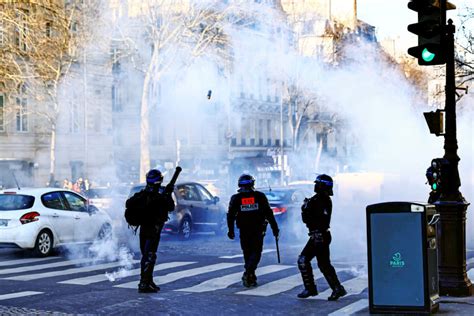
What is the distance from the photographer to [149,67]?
28469mm

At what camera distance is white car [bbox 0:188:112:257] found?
1524 cm

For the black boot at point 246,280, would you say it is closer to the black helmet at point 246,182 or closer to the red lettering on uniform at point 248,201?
the red lettering on uniform at point 248,201

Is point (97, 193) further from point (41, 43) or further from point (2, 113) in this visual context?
point (2, 113)

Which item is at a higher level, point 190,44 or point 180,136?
point 190,44

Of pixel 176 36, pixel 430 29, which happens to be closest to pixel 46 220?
pixel 430 29

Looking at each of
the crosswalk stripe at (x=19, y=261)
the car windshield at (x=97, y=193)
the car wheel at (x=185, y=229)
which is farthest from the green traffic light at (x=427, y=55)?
the car windshield at (x=97, y=193)

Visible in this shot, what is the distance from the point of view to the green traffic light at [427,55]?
949 cm

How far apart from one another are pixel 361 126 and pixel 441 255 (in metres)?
11.5

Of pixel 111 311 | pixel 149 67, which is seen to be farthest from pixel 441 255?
pixel 149 67

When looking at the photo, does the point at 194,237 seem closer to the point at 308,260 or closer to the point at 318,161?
the point at 308,260

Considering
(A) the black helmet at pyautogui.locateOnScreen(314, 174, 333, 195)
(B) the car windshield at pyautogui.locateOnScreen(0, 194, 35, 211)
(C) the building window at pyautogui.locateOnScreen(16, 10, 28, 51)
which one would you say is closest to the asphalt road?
(B) the car windshield at pyautogui.locateOnScreen(0, 194, 35, 211)

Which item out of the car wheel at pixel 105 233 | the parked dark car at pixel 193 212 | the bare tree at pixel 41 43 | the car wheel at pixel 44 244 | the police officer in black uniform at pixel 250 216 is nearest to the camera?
the police officer in black uniform at pixel 250 216

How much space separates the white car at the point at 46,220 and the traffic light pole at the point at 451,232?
840 centimetres

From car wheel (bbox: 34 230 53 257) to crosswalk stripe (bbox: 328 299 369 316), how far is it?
775 cm
